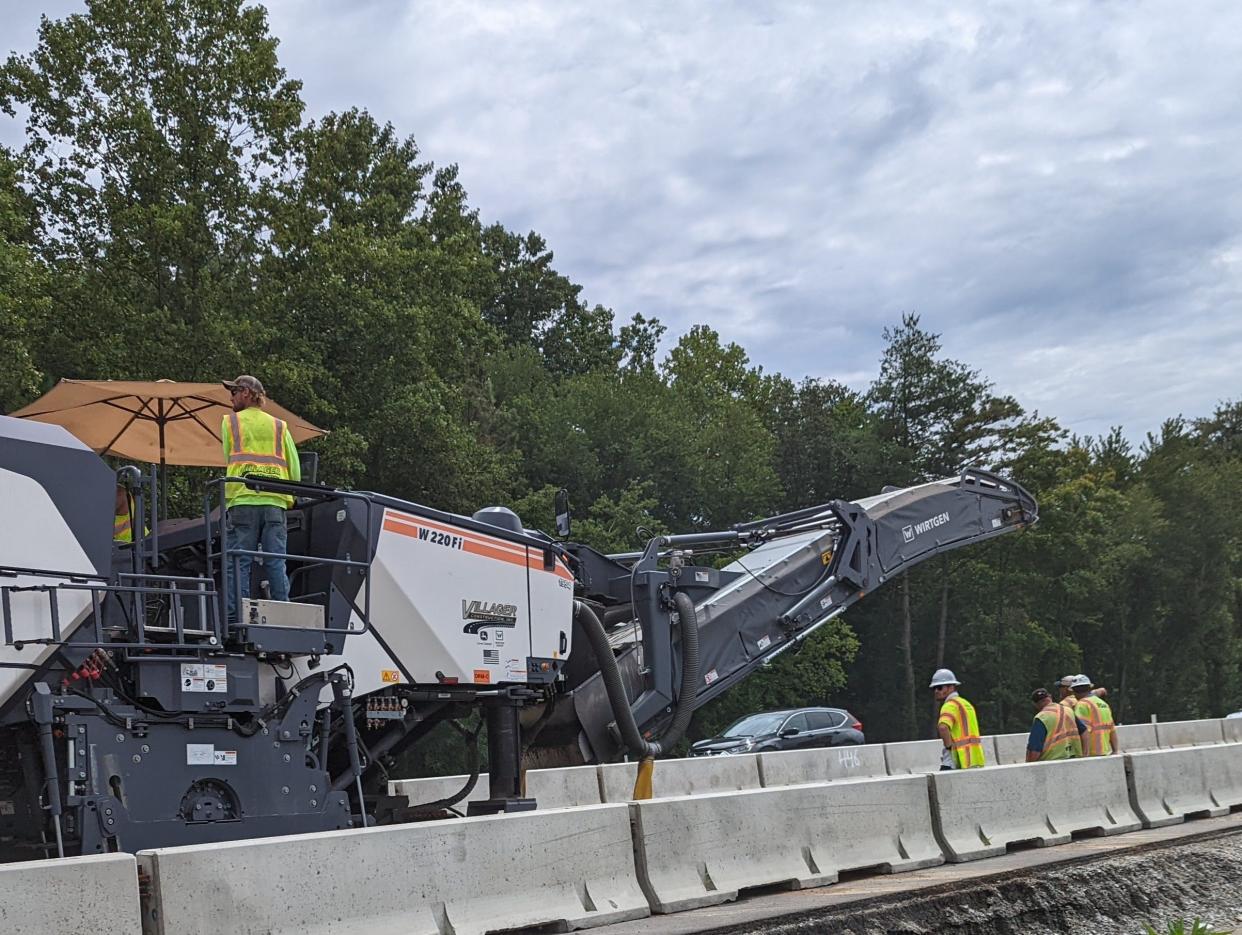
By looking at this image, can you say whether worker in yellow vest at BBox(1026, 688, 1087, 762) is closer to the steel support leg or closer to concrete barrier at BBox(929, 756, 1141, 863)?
concrete barrier at BBox(929, 756, 1141, 863)

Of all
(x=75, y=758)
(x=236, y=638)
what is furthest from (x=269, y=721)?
(x=75, y=758)

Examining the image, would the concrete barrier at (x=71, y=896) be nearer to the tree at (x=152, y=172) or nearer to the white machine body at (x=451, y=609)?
the white machine body at (x=451, y=609)

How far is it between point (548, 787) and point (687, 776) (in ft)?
8.65

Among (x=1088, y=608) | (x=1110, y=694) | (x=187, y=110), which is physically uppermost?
(x=187, y=110)

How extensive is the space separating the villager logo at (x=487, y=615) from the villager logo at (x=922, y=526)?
6.83m

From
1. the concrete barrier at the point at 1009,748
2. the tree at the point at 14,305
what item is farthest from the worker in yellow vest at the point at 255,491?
the concrete barrier at the point at 1009,748

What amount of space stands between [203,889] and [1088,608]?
5209 cm

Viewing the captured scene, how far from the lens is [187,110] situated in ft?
85.3

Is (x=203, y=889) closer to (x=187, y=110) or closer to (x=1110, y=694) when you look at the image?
(x=187, y=110)

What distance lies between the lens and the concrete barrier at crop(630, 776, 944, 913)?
8266mm

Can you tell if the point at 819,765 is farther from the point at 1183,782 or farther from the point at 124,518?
the point at 124,518

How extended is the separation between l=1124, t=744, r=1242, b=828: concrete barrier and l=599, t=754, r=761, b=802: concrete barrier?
4024 mm

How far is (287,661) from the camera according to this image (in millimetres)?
8555

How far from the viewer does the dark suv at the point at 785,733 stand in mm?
26422
